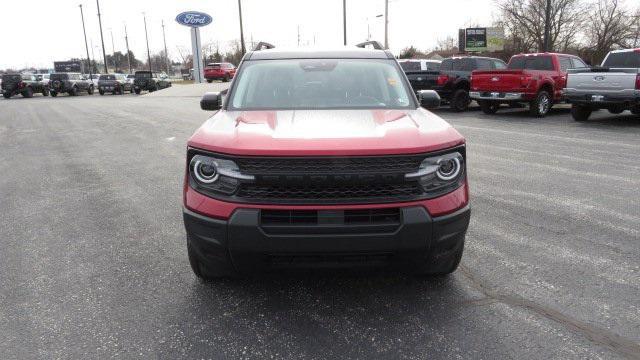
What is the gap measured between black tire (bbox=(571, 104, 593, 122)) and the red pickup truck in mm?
1150

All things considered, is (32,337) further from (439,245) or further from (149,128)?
(149,128)

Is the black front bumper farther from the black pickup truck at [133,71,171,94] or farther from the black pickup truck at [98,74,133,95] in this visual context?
the black pickup truck at [133,71,171,94]

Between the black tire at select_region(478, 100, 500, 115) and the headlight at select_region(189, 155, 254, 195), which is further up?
the headlight at select_region(189, 155, 254, 195)

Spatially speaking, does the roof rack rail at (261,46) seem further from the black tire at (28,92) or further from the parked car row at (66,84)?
the black tire at (28,92)

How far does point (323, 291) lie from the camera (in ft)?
11.3

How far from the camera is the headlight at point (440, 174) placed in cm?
284

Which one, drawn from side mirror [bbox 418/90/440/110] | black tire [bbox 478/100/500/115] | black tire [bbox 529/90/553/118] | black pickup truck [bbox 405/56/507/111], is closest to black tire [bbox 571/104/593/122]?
black tire [bbox 529/90/553/118]

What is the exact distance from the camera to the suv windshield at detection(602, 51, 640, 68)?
12.7 meters

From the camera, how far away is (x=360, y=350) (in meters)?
2.74

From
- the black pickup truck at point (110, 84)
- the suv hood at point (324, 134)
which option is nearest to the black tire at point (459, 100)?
the suv hood at point (324, 134)

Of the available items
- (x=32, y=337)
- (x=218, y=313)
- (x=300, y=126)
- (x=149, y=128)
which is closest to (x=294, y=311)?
(x=218, y=313)

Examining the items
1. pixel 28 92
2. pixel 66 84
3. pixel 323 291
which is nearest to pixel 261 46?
pixel 323 291

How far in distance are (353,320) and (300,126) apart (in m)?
1.26

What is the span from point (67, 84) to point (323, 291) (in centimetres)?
3849
